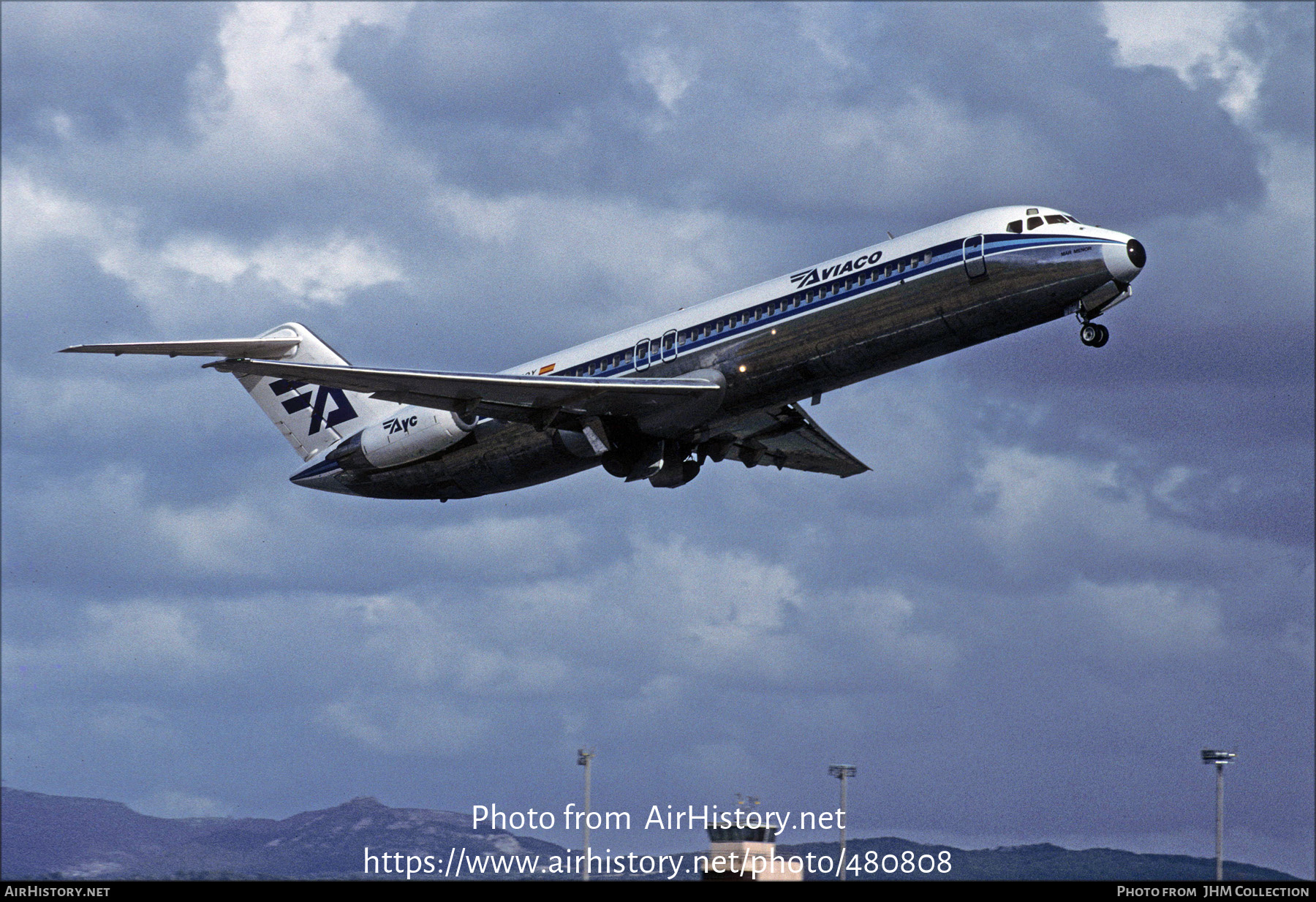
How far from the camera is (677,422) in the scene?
40969mm

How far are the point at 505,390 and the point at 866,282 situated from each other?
8.83 m

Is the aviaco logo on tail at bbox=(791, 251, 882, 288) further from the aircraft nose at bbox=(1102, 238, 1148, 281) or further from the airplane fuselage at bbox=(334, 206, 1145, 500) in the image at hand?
the aircraft nose at bbox=(1102, 238, 1148, 281)

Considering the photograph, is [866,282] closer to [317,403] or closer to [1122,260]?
[1122,260]

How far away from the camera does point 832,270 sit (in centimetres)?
3769

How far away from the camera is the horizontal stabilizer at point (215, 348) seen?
134 ft

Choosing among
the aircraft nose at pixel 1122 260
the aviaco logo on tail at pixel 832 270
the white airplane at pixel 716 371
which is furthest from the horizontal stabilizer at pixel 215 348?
the aircraft nose at pixel 1122 260

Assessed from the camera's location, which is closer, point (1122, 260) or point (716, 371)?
point (1122, 260)

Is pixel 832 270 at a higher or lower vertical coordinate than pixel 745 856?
higher

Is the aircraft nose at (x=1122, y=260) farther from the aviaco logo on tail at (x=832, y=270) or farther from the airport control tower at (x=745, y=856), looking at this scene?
the airport control tower at (x=745, y=856)

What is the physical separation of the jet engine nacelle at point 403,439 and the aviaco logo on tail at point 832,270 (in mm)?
9318

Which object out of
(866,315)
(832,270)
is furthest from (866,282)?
(832,270)

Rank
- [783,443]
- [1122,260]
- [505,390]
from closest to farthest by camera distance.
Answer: [1122,260], [505,390], [783,443]
